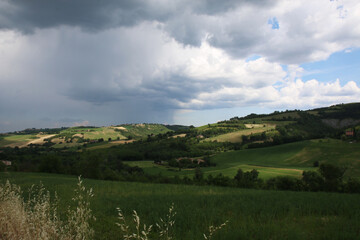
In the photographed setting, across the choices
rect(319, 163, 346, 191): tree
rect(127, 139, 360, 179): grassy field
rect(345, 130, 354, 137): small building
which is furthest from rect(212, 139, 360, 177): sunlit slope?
rect(319, 163, 346, 191): tree

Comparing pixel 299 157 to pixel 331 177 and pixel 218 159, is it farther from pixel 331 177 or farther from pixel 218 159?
pixel 331 177

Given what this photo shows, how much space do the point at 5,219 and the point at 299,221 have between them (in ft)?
34.3

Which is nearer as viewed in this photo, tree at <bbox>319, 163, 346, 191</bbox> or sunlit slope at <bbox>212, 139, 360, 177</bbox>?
tree at <bbox>319, 163, 346, 191</bbox>

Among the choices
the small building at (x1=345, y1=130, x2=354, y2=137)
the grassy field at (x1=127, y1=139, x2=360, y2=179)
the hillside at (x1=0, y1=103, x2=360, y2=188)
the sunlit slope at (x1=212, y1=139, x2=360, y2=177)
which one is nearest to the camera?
the hillside at (x1=0, y1=103, x2=360, y2=188)

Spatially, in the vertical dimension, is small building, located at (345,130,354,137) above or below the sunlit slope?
above

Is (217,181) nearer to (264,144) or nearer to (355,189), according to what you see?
(355,189)

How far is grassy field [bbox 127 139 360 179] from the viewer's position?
76.7m

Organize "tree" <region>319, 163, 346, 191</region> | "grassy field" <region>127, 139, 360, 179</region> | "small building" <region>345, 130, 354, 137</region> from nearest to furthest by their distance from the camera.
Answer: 1. "tree" <region>319, 163, 346, 191</region>
2. "grassy field" <region>127, 139, 360, 179</region>
3. "small building" <region>345, 130, 354, 137</region>

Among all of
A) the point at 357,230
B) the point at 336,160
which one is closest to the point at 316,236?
the point at 357,230

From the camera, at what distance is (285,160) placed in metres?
98.3

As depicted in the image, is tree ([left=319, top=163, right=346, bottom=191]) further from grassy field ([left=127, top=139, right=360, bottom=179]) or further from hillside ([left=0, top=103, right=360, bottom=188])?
grassy field ([left=127, top=139, right=360, bottom=179])

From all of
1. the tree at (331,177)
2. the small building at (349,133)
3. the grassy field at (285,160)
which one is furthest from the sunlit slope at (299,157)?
the tree at (331,177)

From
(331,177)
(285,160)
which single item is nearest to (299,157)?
(285,160)

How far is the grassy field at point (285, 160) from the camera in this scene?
7669 centimetres
